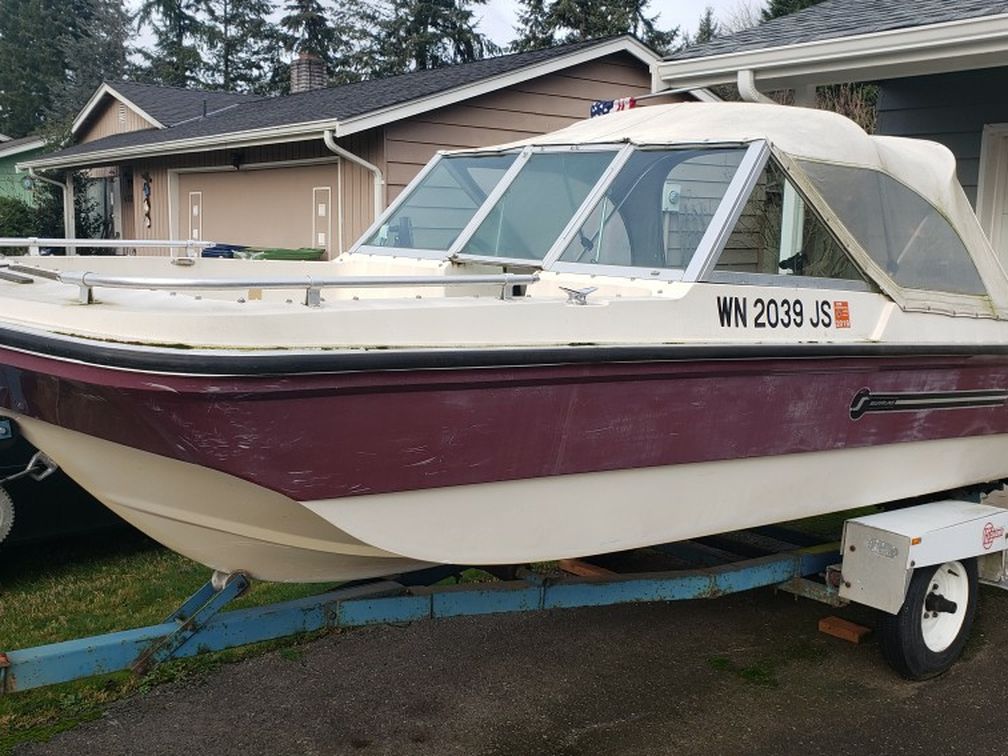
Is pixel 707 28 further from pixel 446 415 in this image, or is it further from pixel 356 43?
pixel 446 415

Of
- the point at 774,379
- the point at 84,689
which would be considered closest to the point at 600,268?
the point at 774,379

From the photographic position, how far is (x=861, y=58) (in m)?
6.24

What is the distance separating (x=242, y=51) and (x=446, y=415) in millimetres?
43255

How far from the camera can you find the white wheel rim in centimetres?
452

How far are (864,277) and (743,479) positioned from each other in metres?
1.03

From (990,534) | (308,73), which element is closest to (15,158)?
(308,73)

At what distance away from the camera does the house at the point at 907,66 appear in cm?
591

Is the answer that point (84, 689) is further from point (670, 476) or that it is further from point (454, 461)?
point (670, 476)

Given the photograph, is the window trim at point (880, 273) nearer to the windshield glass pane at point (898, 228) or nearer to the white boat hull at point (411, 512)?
the windshield glass pane at point (898, 228)

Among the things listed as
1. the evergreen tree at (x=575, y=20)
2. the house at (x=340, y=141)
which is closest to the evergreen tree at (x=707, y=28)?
the evergreen tree at (x=575, y=20)

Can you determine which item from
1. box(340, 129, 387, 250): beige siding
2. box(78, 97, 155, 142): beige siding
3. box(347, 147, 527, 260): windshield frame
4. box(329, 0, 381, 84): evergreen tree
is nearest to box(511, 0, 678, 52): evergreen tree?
box(329, 0, 381, 84): evergreen tree

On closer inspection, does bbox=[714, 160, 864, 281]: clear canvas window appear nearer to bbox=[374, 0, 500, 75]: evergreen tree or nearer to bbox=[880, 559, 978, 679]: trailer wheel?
bbox=[880, 559, 978, 679]: trailer wheel

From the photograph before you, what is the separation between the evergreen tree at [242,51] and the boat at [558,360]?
1573 inches

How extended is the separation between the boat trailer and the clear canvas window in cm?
105
